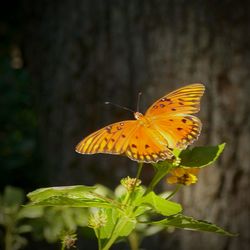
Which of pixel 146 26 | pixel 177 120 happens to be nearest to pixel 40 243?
pixel 146 26

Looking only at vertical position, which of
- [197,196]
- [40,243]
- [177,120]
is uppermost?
[177,120]

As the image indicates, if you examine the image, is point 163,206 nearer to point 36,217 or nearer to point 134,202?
point 134,202

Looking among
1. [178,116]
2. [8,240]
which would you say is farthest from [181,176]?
[8,240]

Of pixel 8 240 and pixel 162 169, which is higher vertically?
pixel 162 169

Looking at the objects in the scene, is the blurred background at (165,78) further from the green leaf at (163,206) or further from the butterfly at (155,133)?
the green leaf at (163,206)

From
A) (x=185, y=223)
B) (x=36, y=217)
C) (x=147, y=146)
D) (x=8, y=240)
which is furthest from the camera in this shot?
(x=36, y=217)

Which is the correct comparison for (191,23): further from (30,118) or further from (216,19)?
(30,118)

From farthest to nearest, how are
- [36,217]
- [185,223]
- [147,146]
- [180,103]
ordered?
[36,217]
[180,103]
[147,146]
[185,223]
